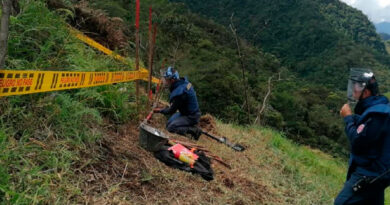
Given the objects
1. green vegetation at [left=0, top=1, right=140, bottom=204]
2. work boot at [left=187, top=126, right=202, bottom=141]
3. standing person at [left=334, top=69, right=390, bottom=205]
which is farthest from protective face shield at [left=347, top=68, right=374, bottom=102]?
work boot at [left=187, top=126, right=202, bottom=141]

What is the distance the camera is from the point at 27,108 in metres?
3.04

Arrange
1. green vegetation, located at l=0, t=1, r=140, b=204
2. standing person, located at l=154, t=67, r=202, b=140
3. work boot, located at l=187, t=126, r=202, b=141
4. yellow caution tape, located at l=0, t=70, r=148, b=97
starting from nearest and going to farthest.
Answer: yellow caution tape, located at l=0, t=70, r=148, b=97 → green vegetation, located at l=0, t=1, r=140, b=204 → work boot, located at l=187, t=126, r=202, b=141 → standing person, located at l=154, t=67, r=202, b=140

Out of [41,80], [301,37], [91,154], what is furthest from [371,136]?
[301,37]

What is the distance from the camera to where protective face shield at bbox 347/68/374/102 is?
341cm

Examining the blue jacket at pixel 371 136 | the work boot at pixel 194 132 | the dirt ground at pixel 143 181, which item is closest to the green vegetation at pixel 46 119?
the dirt ground at pixel 143 181

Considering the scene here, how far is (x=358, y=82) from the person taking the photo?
3.44 metres

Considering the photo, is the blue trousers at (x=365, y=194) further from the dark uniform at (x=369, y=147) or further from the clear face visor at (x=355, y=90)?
the clear face visor at (x=355, y=90)

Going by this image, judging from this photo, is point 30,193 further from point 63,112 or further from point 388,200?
point 388,200

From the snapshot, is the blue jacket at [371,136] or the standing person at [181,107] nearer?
the blue jacket at [371,136]

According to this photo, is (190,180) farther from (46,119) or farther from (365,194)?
(365,194)

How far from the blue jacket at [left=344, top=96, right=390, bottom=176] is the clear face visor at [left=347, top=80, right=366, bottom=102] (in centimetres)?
8

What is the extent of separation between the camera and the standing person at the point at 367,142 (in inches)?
125

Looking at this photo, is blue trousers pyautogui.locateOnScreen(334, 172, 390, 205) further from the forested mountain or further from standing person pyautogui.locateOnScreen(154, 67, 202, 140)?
the forested mountain

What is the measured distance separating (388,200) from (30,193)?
646cm
